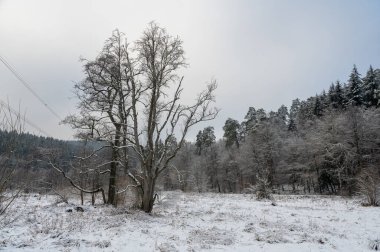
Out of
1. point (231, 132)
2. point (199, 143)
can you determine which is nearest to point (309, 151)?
point (231, 132)

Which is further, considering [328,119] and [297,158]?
[297,158]

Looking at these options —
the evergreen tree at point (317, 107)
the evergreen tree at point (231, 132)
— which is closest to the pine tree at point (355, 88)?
the evergreen tree at point (317, 107)

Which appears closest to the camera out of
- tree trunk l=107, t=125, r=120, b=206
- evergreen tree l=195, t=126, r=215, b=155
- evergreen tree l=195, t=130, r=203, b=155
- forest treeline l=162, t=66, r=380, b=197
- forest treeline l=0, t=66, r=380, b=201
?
tree trunk l=107, t=125, r=120, b=206

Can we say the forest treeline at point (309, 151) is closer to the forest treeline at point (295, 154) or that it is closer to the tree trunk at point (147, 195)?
the forest treeline at point (295, 154)

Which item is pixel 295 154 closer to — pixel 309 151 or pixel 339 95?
pixel 309 151

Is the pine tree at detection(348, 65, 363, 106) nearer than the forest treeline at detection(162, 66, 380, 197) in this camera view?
No

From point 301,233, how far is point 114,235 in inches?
289

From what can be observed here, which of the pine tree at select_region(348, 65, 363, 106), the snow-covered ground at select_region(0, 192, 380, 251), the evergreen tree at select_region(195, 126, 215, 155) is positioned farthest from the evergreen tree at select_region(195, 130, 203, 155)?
the snow-covered ground at select_region(0, 192, 380, 251)

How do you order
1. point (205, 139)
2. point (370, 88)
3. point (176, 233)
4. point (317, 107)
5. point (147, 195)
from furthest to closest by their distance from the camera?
point (205, 139) < point (317, 107) < point (370, 88) < point (147, 195) < point (176, 233)

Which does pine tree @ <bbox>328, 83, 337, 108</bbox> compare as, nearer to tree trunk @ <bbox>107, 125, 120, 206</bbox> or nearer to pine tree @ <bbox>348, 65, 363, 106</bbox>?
pine tree @ <bbox>348, 65, 363, 106</bbox>

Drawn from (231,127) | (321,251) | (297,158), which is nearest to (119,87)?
(321,251)

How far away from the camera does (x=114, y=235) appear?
1195 centimetres

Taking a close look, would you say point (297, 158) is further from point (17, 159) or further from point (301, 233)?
point (17, 159)

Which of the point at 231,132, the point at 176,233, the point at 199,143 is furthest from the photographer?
the point at 199,143
